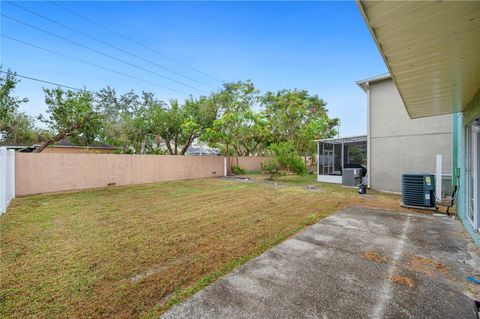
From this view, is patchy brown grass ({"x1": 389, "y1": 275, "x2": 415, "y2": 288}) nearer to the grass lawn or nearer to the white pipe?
the grass lawn

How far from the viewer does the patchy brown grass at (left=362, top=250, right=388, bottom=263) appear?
2984mm

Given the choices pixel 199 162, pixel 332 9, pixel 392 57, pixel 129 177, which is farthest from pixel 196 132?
pixel 392 57

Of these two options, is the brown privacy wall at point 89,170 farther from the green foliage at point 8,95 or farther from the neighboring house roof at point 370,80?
the neighboring house roof at point 370,80

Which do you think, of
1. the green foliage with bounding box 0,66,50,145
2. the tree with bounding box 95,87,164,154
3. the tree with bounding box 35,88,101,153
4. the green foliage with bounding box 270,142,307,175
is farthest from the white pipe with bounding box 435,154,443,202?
the green foliage with bounding box 0,66,50,145

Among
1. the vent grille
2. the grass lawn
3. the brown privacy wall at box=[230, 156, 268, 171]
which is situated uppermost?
the brown privacy wall at box=[230, 156, 268, 171]

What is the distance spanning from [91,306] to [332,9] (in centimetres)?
1071

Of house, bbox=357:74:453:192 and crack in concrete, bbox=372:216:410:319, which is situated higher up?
house, bbox=357:74:453:192

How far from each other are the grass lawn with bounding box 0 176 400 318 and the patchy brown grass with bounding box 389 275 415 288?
165 centimetres

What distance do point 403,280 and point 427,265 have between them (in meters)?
0.70

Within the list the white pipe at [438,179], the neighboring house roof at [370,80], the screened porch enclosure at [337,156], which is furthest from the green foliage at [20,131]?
the white pipe at [438,179]

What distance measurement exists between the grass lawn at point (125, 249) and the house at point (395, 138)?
9.84ft

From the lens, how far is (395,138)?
8.85 metres

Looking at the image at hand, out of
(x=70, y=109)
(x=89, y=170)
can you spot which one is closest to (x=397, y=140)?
(x=89, y=170)

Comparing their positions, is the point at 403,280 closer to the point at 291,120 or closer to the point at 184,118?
the point at 184,118
